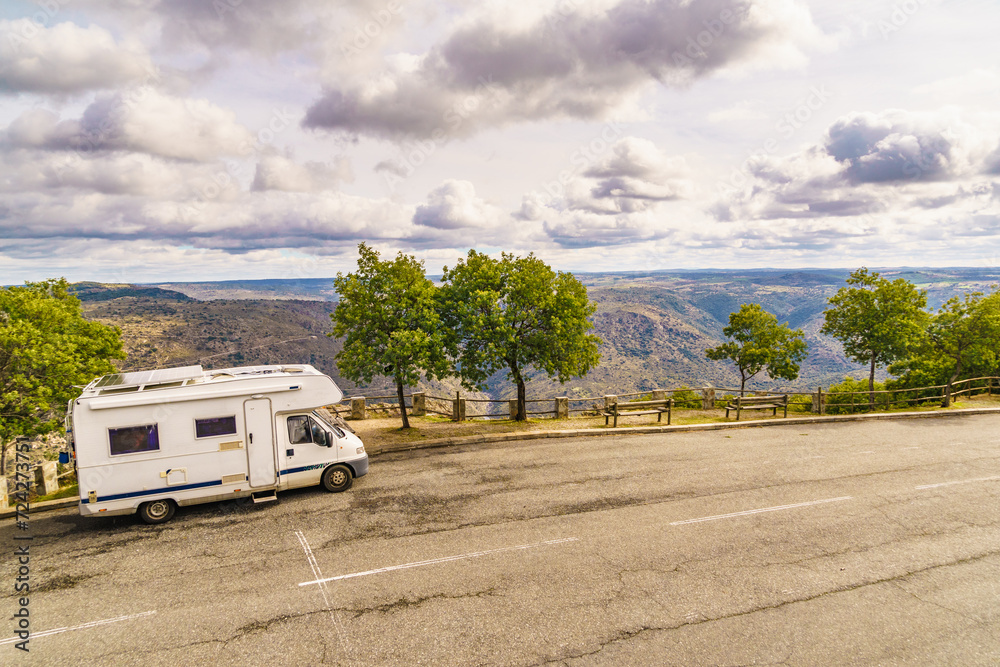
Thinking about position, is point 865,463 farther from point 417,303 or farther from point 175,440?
point 175,440

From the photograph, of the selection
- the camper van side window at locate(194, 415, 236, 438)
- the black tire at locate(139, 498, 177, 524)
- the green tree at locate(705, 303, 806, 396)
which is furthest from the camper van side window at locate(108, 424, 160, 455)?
the green tree at locate(705, 303, 806, 396)

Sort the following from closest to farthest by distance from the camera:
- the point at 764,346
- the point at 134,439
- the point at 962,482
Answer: the point at 134,439 < the point at 962,482 < the point at 764,346

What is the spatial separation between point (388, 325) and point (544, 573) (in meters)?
12.0

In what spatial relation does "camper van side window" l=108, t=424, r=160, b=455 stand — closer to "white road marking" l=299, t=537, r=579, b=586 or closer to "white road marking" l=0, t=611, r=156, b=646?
"white road marking" l=0, t=611, r=156, b=646

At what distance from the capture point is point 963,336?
3369cm

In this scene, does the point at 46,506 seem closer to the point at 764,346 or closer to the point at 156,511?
the point at 156,511

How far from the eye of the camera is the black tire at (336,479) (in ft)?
41.4

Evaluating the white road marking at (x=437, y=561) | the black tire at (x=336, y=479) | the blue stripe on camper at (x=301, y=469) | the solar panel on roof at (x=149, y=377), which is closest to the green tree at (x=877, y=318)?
the white road marking at (x=437, y=561)

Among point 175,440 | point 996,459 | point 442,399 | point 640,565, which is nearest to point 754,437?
point 996,459

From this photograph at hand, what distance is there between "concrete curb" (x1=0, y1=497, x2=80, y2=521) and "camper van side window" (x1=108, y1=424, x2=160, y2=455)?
9.24 feet

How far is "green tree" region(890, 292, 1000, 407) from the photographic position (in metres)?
32.0

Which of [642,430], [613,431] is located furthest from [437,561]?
[642,430]

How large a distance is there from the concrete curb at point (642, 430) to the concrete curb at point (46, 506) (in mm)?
7379

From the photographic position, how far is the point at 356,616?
7684 mm
